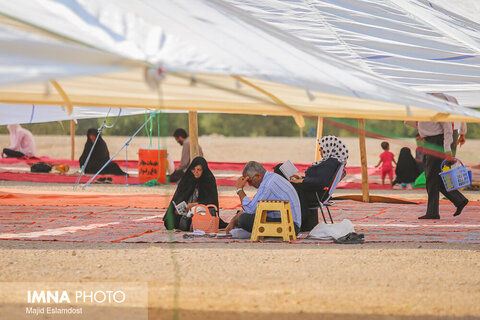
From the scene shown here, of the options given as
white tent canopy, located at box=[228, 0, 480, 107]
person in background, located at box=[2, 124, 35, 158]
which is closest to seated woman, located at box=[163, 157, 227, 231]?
white tent canopy, located at box=[228, 0, 480, 107]

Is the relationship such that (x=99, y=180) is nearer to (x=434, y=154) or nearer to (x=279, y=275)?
(x=434, y=154)

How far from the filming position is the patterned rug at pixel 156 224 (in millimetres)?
6361

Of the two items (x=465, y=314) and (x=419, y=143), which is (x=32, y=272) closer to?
(x=465, y=314)

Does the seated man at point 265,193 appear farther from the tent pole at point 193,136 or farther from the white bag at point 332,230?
the tent pole at point 193,136

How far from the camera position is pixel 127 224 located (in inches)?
289

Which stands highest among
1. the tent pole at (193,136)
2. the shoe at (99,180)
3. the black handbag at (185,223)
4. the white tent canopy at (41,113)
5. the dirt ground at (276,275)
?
the white tent canopy at (41,113)

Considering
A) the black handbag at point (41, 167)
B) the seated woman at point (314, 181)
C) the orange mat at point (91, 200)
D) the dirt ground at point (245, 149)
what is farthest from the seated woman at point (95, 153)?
the dirt ground at point (245, 149)

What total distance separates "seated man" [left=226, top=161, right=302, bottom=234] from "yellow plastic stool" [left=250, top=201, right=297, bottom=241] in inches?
3.8

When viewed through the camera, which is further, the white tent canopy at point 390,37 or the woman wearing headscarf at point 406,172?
the woman wearing headscarf at point 406,172

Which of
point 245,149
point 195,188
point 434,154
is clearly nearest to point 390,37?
point 434,154

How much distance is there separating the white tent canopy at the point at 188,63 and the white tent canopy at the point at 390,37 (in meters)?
4.05

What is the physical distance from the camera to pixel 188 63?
3.33 metres

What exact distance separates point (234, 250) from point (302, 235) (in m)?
1.15

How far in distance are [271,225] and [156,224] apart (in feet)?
5.06
